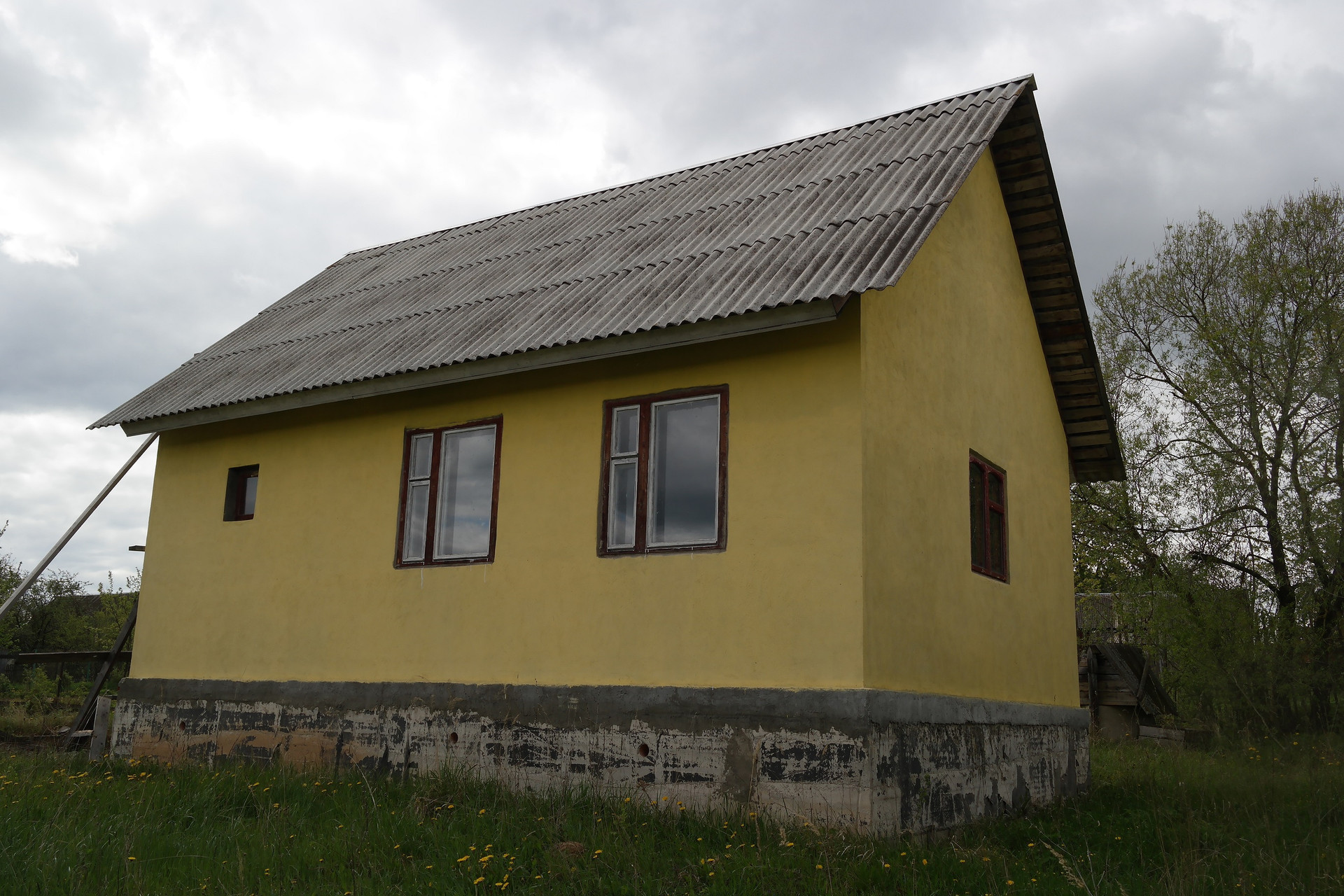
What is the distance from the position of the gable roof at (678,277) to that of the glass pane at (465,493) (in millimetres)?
716

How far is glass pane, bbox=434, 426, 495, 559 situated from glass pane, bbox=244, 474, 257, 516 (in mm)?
3153

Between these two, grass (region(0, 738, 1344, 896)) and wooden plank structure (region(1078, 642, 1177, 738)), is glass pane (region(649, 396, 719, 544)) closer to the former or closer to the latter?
grass (region(0, 738, 1344, 896))

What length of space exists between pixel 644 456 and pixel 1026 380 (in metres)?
5.27

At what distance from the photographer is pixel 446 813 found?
8055mm

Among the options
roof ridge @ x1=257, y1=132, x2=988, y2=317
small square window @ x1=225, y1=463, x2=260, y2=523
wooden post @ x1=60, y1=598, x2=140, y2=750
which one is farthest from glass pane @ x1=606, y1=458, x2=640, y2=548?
wooden post @ x1=60, y1=598, x2=140, y2=750

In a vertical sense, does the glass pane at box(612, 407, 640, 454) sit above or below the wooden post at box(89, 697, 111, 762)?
above

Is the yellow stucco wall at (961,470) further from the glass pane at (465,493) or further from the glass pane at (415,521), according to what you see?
the glass pane at (415,521)

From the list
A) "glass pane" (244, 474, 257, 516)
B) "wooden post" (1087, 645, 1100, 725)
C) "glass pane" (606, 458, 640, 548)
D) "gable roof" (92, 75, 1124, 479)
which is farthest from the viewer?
"wooden post" (1087, 645, 1100, 725)

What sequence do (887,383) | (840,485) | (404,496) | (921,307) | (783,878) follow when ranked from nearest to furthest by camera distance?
(783,878) → (840,485) → (887,383) → (921,307) → (404,496)

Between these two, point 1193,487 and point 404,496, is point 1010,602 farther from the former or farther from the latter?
point 1193,487

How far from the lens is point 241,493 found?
12297 mm

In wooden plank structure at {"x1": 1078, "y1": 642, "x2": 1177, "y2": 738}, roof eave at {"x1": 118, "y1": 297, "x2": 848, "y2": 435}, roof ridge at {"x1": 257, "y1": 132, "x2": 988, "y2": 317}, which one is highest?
roof ridge at {"x1": 257, "y1": 132, "x2": 988, "y2": 317}

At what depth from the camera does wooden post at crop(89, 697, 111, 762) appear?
40.2 feet

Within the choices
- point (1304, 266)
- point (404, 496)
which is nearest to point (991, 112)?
point (404, 496)
